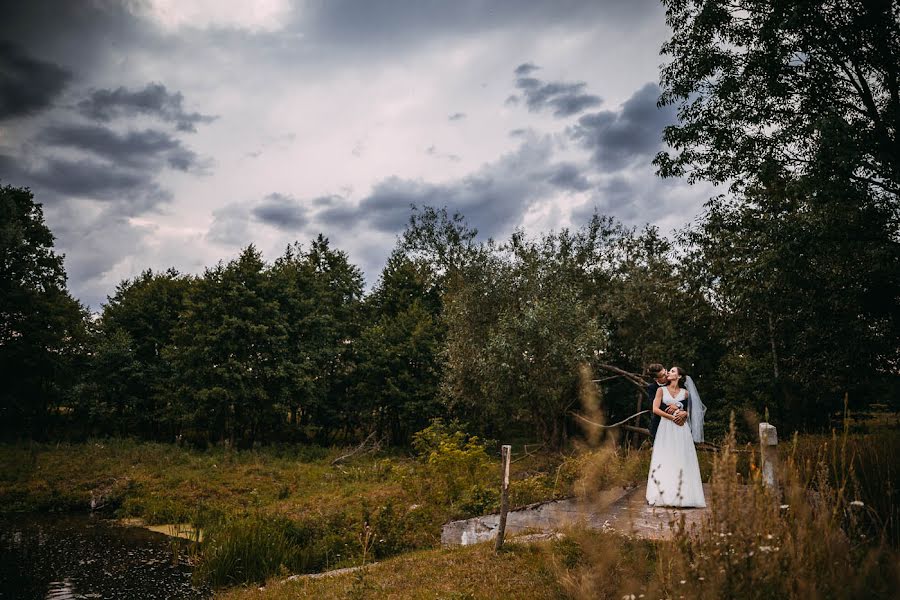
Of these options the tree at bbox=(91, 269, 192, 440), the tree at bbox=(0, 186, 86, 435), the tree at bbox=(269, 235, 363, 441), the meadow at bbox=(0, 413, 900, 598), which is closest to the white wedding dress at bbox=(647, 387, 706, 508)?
the meadow at bbox=(0, 413, 900, 598)

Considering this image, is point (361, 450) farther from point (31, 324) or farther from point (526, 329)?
point (31, 324)

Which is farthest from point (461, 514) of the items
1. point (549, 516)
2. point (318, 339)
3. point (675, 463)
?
point (318, 339)

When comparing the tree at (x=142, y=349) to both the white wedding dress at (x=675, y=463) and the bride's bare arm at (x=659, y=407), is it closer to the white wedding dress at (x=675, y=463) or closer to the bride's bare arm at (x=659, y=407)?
the bride's bare arm at (x=659, y=407)

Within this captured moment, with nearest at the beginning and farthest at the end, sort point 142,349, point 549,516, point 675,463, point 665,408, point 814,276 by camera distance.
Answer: point 675,463 → point 665,408 → point 549,516 → point 814,276 → point 142,349

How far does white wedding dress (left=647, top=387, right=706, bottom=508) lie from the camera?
9.09 meters

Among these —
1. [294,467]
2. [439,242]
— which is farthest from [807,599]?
[439,242]

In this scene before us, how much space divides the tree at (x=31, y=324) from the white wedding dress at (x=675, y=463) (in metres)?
31.5

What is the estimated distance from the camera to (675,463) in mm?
9266

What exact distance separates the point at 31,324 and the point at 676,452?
33.5 m

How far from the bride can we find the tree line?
686cm

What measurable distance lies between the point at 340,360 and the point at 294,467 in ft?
36.8

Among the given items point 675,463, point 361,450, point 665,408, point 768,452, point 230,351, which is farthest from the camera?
point 361,450

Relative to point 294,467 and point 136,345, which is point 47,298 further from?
point 294,467

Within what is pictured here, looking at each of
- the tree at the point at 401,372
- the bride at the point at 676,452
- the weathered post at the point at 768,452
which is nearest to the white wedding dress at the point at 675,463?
the bride at the point at 676,452
